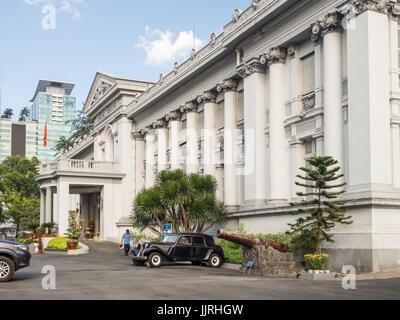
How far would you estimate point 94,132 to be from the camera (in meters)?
59.0

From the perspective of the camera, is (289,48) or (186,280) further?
(289,48)

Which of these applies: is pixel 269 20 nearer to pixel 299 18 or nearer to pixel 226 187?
pixel 299 18

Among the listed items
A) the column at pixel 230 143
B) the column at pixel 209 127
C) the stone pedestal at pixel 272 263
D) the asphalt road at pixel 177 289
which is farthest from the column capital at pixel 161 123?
the asphalt road at pixel 177 289

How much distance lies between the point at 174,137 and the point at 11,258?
2484 centimetres

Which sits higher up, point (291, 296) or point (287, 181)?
point (287, 181)

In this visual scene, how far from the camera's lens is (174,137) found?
1614 inches

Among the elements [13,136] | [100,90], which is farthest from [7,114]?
[100,90]

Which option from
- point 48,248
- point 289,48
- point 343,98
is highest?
point 289,48

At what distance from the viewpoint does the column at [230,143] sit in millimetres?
31880

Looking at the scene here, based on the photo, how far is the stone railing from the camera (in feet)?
152

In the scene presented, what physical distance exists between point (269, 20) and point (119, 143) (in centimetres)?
2546

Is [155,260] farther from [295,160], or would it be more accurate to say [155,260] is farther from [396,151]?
[396,151]

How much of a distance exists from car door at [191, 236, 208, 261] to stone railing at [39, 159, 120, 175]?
77.1 feet
